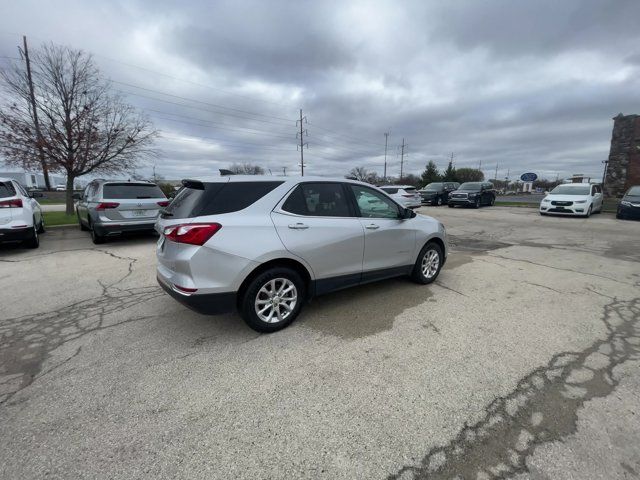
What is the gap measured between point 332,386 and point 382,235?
7.13 ft

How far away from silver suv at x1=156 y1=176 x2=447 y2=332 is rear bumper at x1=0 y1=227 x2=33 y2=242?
5296 millimetres

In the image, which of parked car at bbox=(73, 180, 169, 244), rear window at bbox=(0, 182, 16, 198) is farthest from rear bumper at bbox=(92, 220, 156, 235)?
rear window at bbox=(0, 182, 16, 198)

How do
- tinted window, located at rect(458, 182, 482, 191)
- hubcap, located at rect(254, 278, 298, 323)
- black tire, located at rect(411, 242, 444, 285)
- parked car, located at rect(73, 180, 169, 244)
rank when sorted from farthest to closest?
tinted window, located at rect(458, 182, 482, 191) < parked car, located at rect(73, 180, 169, 244) < black tire, located at rect(411, 242, 444, 285) < hubcap, located at rect(254, 278, 298, 323)

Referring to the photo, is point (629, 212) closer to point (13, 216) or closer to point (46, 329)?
point (46, 329)

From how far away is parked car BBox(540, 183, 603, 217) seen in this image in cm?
1469

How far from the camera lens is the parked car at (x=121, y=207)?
7.44m

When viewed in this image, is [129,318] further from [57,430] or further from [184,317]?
[57,430]

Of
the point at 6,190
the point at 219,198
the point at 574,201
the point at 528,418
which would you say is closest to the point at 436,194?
the point at 574,201

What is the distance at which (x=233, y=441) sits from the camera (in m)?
2.03

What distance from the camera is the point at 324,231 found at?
142 inches

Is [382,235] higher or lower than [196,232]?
lower

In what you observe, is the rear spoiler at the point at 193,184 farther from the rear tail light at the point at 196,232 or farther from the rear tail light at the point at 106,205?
the rear tail light at the point at 106,205

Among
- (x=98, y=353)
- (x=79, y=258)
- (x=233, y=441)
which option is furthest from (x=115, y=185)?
(x=233, y=441)

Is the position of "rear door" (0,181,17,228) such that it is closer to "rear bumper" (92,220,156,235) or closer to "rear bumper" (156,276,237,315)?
"rear bumper" (92,220,156,235)
